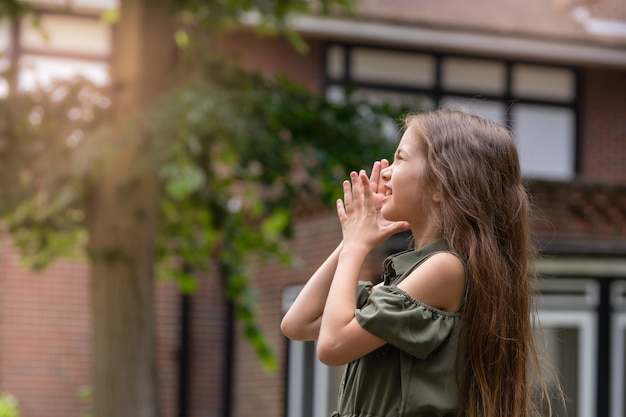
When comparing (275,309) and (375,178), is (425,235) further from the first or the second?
(275,309)

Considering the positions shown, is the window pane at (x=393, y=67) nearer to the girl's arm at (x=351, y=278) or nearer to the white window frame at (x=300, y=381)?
the white window frame at (x=300, y=381)

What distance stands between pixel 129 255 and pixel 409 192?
614 centimetres

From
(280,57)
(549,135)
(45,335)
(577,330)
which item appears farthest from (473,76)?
(45,335)

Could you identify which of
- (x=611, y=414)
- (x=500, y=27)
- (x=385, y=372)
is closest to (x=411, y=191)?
A: (x=385, y=372)

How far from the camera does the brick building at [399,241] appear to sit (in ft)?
32.4

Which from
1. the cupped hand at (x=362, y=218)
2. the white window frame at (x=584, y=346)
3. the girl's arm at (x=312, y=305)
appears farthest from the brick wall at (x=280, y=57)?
Result: the cupped hand at (x=362, y=218)

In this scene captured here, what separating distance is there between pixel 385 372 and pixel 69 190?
20.0 ft

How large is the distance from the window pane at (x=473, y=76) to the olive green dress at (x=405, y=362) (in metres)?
11.0

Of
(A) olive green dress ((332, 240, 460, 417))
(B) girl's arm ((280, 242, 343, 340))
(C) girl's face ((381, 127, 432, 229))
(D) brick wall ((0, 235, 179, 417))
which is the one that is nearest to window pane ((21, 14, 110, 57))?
(D) brick wall ((0, 235, 179, 417))

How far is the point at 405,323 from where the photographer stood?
2.02 m

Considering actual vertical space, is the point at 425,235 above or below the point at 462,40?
below

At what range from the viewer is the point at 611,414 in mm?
9828

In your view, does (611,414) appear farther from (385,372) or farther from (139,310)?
(385,372)

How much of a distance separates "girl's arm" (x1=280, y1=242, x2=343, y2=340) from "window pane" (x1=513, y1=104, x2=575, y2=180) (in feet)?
36.3
